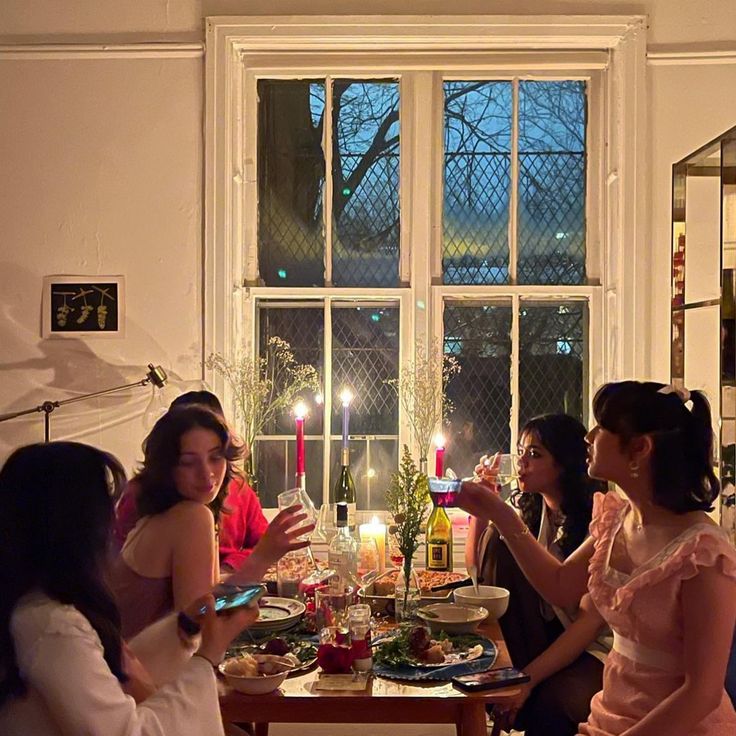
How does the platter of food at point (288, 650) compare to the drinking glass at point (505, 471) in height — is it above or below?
below

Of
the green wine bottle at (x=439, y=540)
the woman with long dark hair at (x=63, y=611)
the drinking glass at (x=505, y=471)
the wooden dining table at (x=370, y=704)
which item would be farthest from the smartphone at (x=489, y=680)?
the drinking glass at (x=505, y=471)

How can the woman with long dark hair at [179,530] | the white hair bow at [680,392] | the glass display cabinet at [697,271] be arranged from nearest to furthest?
the white hair bow at [680,392], the woman with long dark hair at [179,530], the glass display cabinet at [697,271]

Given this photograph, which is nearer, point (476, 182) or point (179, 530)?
point (179, 530)

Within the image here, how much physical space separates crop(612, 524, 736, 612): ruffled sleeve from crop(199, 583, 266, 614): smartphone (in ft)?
2.48

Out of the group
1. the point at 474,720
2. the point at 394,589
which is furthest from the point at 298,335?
the point at 474,720

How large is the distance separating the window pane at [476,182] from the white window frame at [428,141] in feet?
0.18

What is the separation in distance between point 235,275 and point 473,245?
0.95 m

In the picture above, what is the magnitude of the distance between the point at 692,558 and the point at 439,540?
1.15 m

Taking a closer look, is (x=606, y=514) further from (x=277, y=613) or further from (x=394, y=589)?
(x=277, y=613)

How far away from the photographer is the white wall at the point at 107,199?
3348mm

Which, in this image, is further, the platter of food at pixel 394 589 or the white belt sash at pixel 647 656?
the platter of food at pixel 394 589

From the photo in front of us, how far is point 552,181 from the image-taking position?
356cm

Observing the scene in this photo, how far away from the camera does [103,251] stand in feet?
11.0

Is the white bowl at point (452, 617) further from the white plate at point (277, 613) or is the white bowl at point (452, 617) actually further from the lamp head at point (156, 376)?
the lamp head at point (156, 376)
